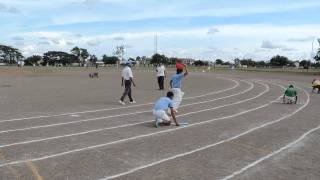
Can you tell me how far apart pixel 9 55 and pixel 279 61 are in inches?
2975

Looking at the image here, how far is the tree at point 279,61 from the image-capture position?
140 meters

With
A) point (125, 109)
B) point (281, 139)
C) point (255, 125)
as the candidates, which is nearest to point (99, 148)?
point (281, 139)

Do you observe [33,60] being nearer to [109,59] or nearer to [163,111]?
[109,59]

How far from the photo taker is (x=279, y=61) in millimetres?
141625

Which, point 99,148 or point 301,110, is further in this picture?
point 301,110

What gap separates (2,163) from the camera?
8500 mm

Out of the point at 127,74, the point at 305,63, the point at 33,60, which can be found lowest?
the point at 33,60

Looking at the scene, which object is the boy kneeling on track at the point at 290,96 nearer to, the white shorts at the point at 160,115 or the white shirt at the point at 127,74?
the white shirt at the point at 127,74

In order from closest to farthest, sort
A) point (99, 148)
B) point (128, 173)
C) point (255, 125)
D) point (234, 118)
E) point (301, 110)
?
point (128, 173) → point (99, 148) → point (255, 125) → point (234, 118) → point (301, 110)

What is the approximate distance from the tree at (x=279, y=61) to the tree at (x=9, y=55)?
71.5m

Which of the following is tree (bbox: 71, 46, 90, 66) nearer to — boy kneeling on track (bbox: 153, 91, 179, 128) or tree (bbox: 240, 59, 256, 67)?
tree (bbox: 240, 59, 256, 67)

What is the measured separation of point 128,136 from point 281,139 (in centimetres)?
321

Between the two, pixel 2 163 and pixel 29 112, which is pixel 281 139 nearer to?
pixel 2 163

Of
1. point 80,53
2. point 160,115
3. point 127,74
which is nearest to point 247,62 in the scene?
point 80,53
